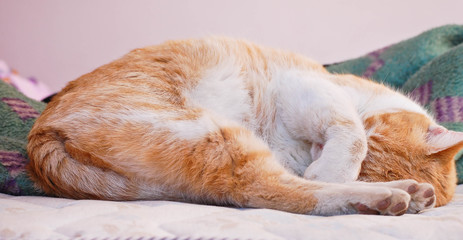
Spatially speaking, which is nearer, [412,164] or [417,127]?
[412,164]

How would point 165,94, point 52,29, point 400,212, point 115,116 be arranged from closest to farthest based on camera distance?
1. point 400,212
2. point 115,116
3. point 165,94
4. point 52,29

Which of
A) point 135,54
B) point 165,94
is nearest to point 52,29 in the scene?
point 135,54

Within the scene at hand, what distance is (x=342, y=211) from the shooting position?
1088 mm

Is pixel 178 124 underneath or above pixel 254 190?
above

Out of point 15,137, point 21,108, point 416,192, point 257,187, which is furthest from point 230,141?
point 21,108

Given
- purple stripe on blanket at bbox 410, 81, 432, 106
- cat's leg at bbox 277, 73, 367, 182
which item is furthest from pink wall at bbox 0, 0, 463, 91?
cat's leg at bbox 277, 73, 367, 182

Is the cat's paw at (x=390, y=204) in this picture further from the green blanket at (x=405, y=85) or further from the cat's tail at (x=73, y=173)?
the green blanket at (x=405, y=85)

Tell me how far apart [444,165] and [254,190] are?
0.63 meters

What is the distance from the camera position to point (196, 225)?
86cm

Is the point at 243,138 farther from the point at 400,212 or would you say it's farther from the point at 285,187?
the point at 400,212

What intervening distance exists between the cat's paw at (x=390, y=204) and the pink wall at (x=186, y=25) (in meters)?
2.19

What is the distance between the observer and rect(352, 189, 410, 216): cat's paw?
105cm

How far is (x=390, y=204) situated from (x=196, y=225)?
484mm

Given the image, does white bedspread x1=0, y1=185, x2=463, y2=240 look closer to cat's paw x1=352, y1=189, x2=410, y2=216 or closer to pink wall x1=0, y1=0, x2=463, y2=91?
cat's paw x1=352, y1=189, x2=410, y2=216
